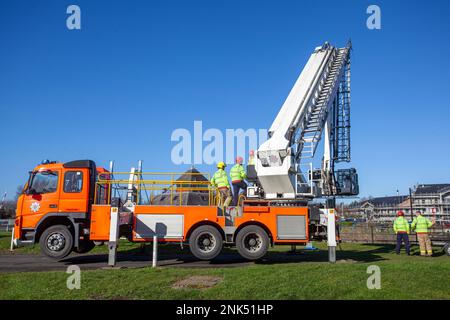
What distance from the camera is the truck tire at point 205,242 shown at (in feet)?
37.0

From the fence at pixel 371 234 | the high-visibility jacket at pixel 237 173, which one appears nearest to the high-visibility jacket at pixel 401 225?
the fence at pixel 371 234

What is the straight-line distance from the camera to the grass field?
7133mm

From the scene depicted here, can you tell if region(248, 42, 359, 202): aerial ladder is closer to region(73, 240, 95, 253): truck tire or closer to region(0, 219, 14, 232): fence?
region(73, 240, 95, 253): truck tire

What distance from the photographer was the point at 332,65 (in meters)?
17.5

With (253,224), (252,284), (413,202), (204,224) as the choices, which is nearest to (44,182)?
(204,224)

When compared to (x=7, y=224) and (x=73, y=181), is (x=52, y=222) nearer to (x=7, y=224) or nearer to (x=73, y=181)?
(x=73, y=181)

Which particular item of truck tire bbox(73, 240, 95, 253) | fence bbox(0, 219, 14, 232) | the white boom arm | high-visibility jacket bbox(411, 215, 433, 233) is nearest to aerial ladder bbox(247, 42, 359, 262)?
the white boom arm

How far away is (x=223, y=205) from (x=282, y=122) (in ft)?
12.4

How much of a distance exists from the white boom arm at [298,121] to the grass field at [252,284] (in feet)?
11.0

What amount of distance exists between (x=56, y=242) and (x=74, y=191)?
1637 mm

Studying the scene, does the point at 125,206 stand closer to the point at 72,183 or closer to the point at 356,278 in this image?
the point at 72,183

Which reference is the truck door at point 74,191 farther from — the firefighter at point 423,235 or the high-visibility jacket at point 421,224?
the high-visibility jacket at point 421,224

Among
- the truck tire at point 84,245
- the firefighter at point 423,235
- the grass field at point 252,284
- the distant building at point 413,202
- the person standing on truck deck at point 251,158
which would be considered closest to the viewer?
the grass field at point 252,284
